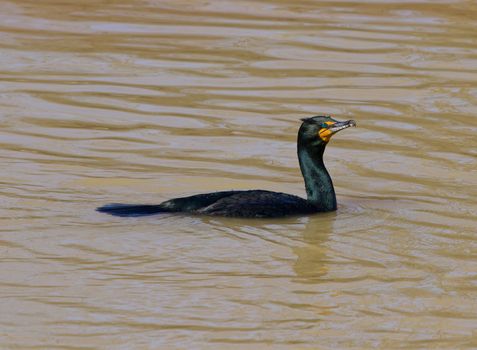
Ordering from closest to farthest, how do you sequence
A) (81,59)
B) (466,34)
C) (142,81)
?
(142,81), (81,59), (466,34)

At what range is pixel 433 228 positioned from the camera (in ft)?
34.0

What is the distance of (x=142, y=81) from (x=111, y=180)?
4402 mm

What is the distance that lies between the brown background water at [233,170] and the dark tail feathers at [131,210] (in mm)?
100

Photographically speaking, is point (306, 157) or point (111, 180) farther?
point (111, 180)

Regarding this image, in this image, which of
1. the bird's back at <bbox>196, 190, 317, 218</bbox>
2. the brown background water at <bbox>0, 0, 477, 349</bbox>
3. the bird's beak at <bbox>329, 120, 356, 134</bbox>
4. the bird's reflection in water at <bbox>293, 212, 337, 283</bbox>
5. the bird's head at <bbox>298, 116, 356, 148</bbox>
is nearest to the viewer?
the brown background water at <bbox>0, 0, 477, 349</bbox>

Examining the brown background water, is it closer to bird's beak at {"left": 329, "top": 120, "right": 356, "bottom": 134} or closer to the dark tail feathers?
the dark tail feathers

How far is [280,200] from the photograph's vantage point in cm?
1048

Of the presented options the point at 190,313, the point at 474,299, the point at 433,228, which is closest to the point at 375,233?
the point at 433,228

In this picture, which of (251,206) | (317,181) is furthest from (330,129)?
(251,206)

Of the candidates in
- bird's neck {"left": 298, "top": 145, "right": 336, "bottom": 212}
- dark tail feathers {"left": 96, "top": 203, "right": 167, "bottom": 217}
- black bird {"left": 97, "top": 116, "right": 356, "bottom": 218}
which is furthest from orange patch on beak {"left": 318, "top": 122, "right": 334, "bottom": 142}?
dark tail feathers {"left": 96, "top": 203, "right": 167, "bottom": 217}

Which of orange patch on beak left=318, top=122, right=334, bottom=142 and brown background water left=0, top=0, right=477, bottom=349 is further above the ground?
orange patch on beak left=318, top=122, right=334, bottom=142

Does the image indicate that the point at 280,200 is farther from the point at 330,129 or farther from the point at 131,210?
the point at 131,210

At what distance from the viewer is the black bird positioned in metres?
10.4

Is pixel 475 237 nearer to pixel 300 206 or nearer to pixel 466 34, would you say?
pixel 300 206
